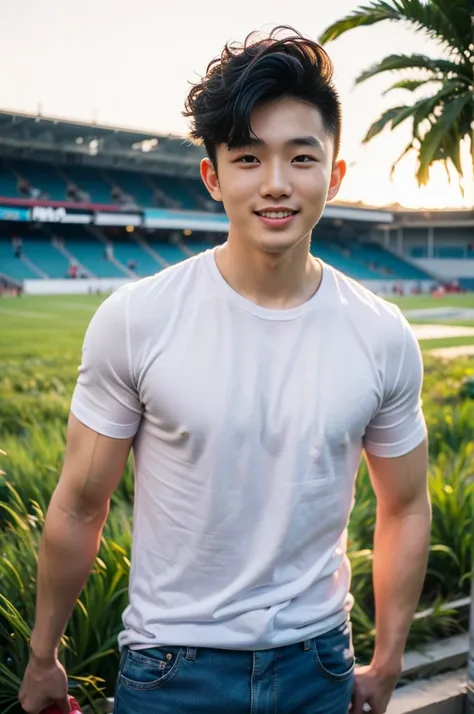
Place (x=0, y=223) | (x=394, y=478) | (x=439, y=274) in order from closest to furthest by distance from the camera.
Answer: (x=394, y=478)
(x=0, y=223)
(x=439, y=274)

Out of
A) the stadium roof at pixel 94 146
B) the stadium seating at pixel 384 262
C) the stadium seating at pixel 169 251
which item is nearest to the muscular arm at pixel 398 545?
the stadium roof at pixel 94 146

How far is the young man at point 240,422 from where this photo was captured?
4.16ft

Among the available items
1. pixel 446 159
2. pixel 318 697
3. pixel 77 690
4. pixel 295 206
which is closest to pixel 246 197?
pixel 295 206

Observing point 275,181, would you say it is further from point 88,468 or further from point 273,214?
point 88,468

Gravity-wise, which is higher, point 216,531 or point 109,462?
point 109,462

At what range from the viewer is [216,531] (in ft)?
4.28

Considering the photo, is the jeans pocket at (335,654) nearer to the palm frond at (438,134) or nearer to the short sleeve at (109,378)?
the short sleeve at (109,378)

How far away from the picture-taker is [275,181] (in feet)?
4.22

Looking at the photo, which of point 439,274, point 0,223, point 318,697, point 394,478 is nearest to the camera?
point 318,697

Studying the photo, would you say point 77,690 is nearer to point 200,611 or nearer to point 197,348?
point 200,611

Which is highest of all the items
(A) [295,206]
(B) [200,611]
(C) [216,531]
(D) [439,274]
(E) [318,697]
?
(A) [295,206]

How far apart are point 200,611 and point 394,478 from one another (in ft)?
1.55

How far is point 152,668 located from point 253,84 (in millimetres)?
1032

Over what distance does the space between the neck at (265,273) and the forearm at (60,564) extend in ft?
1.63
